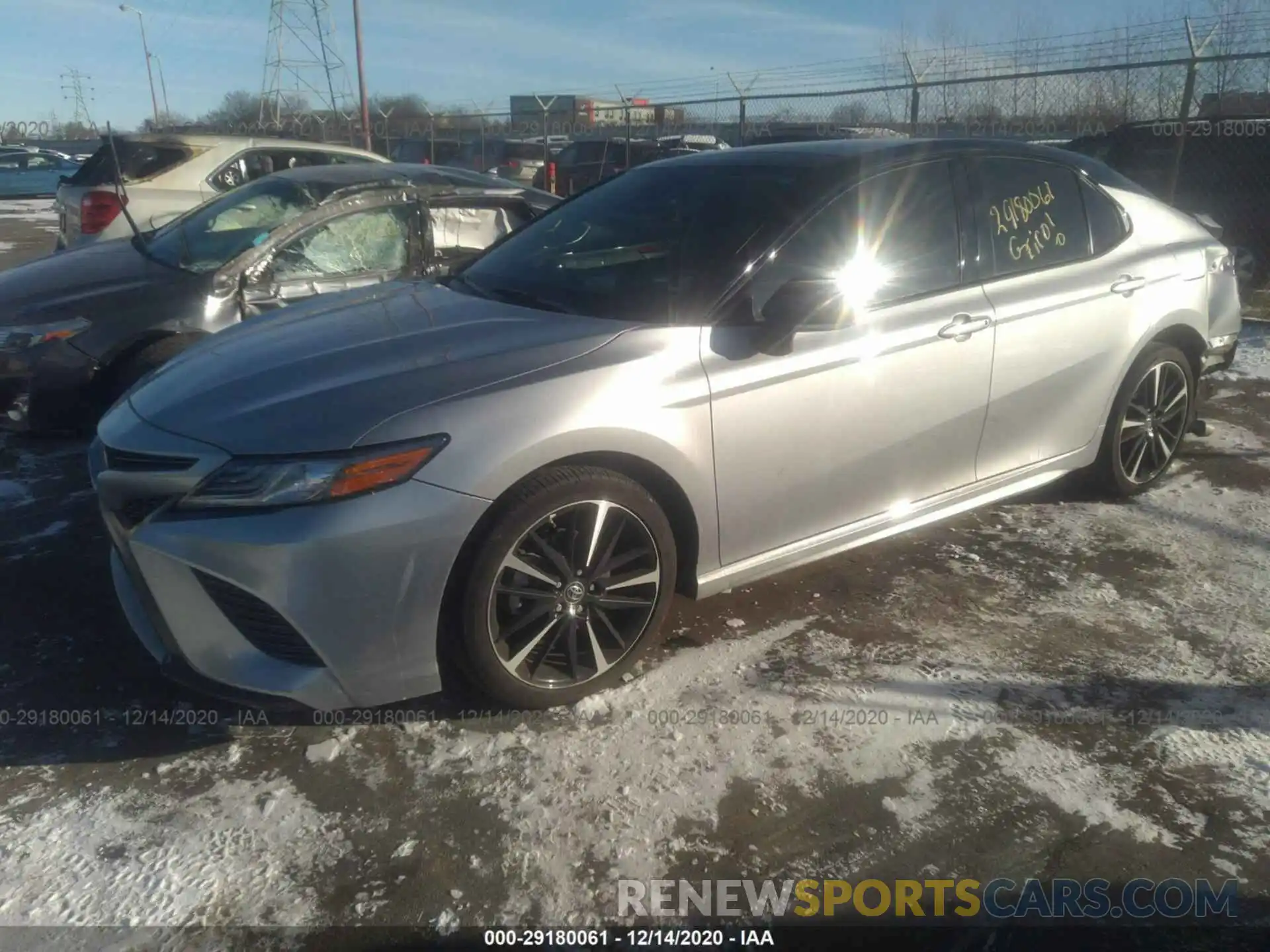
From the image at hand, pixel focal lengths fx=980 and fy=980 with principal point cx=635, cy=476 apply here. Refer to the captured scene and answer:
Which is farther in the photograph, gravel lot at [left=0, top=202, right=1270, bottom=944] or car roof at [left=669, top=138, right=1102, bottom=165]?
car roof at [left=669, top=138, right=1102, bottom=165]

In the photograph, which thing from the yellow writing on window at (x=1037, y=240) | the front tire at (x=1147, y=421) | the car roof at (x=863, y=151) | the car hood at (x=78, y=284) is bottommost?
the front tire at (x=1147, y=421)

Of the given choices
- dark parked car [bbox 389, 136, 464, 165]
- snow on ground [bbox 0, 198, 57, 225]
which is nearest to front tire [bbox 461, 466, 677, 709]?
snow on ground [bbox 0, 198, 57, 225]

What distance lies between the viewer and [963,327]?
3559 millimetres

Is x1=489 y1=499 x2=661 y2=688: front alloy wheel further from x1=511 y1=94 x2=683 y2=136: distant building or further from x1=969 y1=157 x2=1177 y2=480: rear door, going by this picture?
x1=511 y1=94 x2=683 y2=136: distant building

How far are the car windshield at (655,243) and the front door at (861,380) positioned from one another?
0.13 m

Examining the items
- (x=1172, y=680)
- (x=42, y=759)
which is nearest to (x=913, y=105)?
(x=1172, y=680)

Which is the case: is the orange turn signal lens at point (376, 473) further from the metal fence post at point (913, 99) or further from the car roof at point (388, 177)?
the metal fence post at point (913, 99)

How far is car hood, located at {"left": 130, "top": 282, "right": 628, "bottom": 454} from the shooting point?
2.61 metres

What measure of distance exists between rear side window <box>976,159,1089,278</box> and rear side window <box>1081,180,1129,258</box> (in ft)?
0.13

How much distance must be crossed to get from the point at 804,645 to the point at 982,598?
806 millimetres

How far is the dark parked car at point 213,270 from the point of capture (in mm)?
4723

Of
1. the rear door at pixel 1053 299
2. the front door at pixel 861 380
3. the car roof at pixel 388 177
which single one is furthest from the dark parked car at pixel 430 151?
the front door at pixel 861 380

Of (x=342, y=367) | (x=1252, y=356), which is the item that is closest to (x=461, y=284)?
(x=342, y=367)

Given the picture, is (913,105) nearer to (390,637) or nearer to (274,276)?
(274,276)
